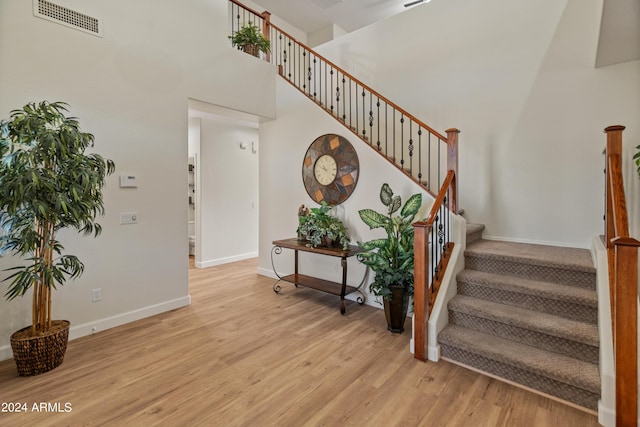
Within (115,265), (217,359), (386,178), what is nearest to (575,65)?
(386,178)

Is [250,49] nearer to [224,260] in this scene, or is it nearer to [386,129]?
[386,129]

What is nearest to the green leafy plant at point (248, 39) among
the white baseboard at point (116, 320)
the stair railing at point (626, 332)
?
the white baseboard at point (116, 320)

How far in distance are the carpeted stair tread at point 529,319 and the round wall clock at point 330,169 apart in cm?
194

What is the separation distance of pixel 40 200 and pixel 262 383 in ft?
6.71

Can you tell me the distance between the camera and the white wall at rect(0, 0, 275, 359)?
2.71 metres

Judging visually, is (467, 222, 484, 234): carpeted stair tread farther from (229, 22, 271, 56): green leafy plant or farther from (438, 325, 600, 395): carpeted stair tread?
(229, 22, 271, 56): green leafy plant

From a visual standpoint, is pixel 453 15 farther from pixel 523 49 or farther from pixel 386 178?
pixel 386 178

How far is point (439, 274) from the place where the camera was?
290 centimetres

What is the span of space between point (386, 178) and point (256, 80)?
8.15ft

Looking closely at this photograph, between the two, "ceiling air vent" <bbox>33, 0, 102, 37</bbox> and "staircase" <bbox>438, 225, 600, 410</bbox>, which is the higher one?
"ceiling air vent" <bbox>33, 0, 102, 37</bbox>

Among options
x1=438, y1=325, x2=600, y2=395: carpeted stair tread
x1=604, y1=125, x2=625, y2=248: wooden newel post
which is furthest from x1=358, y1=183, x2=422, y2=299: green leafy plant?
x1=604, y1=125, x2=625, y2=248: wooden newel post

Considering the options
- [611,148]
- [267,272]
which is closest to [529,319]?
[611,148]

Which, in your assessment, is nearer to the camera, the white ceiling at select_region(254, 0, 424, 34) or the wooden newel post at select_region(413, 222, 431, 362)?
the wooden newel post at select_region(413, 222, 431, 362)

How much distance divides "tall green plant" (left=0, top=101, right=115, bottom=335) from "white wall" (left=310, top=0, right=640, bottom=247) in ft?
13.5
